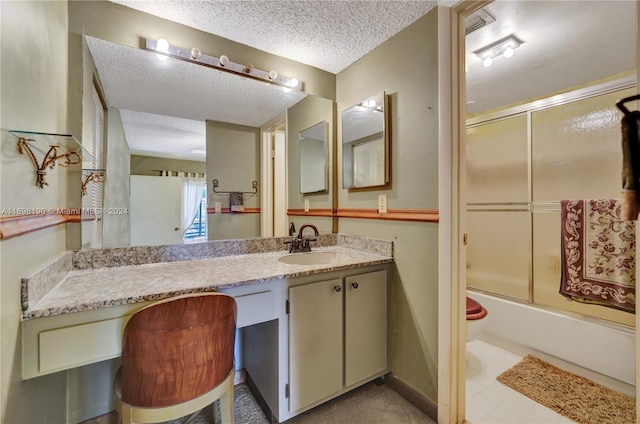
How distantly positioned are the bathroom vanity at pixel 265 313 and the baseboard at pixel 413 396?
0.08 meters

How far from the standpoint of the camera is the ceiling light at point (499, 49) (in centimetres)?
162

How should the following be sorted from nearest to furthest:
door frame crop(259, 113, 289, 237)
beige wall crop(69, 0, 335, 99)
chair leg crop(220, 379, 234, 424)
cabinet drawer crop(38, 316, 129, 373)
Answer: cabinet drawer crop(38, 316, 129, 373) < chair leg crop(220, 379, 234, 424) < beige wall crop(69, 0, 335, 99) < door frame crop(259, 113, 289, 237)

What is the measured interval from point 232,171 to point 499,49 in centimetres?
193

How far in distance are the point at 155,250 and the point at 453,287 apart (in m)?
1.61

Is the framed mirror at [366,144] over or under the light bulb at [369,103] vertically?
under

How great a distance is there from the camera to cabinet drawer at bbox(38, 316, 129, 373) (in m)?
0.84

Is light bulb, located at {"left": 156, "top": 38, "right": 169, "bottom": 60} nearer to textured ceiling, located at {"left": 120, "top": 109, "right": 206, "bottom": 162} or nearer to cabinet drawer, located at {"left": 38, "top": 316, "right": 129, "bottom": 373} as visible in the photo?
textured ceiling, located at {"left": 120, "top": 109, "right": 206, "bottom": 162}

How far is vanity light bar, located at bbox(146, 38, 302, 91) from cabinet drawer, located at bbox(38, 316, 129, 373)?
1.38 meters

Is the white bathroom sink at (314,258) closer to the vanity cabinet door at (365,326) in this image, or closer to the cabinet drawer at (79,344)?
the vanity cabinet door at (365,326)

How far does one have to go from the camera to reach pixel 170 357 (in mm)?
895

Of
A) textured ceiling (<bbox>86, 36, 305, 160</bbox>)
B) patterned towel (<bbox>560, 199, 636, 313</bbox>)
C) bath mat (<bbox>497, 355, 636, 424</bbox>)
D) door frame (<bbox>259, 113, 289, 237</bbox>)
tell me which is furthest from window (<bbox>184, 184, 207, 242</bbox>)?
patterned towel (<bbox>560, 199, 636, 313</bbox>)

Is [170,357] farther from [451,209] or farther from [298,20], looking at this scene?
[298,20]

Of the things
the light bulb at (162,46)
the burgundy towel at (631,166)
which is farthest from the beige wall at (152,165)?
the burgundy towel at (631,166)

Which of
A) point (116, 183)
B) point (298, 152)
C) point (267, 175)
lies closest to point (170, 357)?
point (116, 183)
